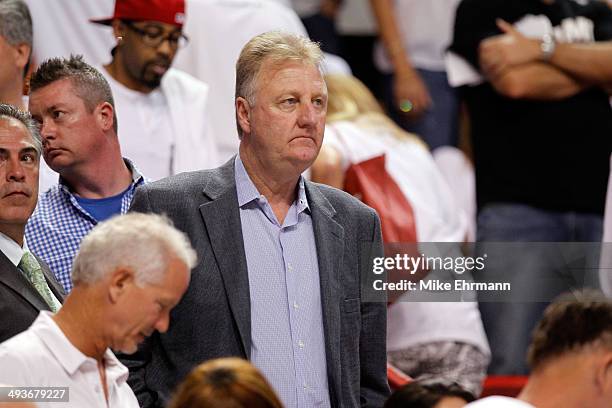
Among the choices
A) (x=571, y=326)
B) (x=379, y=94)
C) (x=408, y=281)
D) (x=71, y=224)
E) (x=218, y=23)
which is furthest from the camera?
(x=379, y=94)

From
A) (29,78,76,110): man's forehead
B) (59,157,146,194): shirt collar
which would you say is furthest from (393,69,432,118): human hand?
(29,78,76,110): man's forehead

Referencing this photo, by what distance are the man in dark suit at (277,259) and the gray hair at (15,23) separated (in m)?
1.18

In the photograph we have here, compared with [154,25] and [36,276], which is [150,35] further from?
[36,276]

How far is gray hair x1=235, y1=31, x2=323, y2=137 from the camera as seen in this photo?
354cm

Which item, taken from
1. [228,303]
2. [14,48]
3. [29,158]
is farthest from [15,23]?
[228,303]

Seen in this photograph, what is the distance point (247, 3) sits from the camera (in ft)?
20.3

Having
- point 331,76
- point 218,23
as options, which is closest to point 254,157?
point 331,76

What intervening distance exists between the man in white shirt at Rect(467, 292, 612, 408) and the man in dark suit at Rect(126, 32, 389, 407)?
652 millimetres

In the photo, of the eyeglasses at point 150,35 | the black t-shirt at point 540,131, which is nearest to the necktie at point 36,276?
the eyeglasses at point 150,35

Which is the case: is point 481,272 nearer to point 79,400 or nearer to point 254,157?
point 254,157

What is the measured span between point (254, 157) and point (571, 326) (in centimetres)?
105

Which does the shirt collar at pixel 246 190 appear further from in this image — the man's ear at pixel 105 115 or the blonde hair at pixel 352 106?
the blonde hair at pixel 352 106

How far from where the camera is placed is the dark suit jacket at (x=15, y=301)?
3.09m

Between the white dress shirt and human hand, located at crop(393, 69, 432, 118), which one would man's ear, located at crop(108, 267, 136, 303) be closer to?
the white dress shirt
